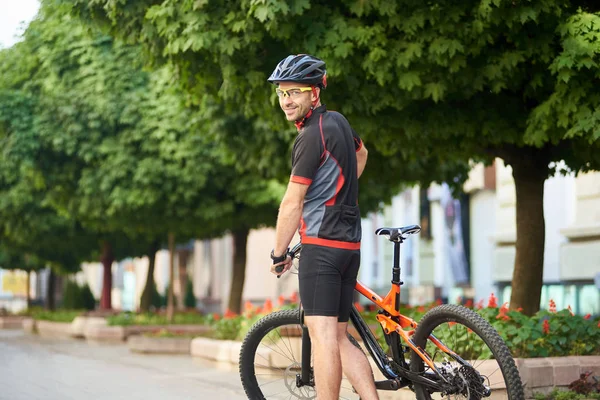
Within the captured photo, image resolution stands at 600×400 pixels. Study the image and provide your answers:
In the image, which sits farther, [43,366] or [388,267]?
[388,267]

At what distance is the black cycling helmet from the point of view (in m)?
5.60

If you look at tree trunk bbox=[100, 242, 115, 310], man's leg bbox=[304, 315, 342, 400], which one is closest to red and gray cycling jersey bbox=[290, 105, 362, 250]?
man's leg bbox=[304, 315, 342, 400]

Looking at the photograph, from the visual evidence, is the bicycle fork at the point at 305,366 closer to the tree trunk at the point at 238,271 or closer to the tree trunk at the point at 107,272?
the tree trunk at the point at 238,271

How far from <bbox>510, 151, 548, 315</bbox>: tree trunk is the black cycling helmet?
18.2ft

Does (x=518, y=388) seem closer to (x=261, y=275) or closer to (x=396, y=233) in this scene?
(x=396, y=233)

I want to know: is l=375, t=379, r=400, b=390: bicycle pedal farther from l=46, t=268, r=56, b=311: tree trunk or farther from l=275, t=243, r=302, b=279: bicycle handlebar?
l=46, t=268, r=56, b=311: tree trunk

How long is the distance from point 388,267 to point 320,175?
32.0 meters

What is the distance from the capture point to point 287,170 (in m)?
15.0

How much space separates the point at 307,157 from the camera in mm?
5473

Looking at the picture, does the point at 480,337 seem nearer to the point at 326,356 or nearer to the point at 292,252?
the point at 326,356

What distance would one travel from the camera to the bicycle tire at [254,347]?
6.37m

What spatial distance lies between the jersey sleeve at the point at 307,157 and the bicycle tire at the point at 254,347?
1115mm

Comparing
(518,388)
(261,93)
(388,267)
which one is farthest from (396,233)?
(388,267)

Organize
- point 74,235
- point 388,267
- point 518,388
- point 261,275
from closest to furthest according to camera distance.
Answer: point 518,388 → point 74,235 → point 388,267 → point 261,275
